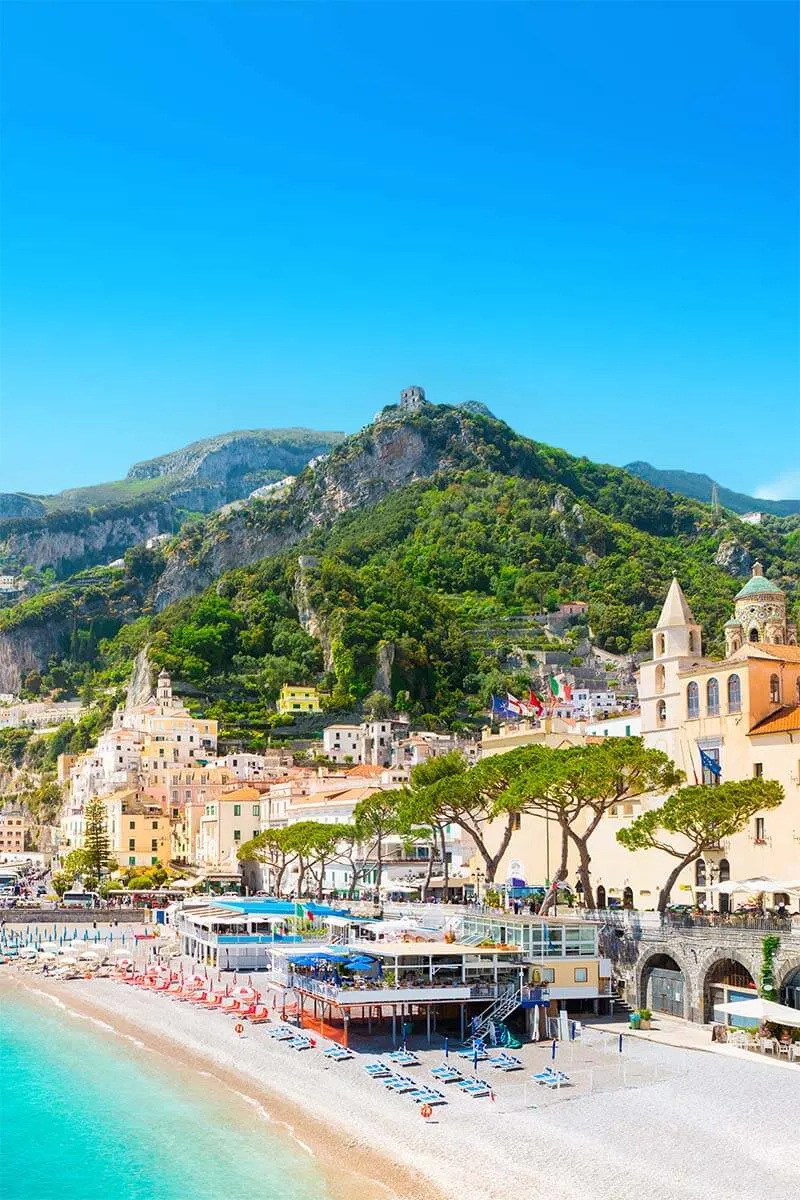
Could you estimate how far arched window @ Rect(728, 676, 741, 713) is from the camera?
44.7 m

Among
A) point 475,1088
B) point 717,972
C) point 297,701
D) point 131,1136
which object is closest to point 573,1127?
point 475,1088

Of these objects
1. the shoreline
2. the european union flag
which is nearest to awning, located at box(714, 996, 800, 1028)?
the shoreline

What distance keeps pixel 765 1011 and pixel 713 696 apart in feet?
48.8

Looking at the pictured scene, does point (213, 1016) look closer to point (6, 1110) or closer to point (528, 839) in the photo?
point (6, 1110)

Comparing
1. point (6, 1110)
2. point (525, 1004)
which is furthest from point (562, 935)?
point (6, 1110)

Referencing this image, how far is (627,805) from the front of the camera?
48.5 m

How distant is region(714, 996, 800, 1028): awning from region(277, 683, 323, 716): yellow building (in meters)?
84.3

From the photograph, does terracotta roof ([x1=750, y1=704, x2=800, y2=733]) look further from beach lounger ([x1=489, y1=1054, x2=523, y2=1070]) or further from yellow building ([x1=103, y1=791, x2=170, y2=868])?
yellow building ([x1=103, y1=791, x2=170, y2=868])

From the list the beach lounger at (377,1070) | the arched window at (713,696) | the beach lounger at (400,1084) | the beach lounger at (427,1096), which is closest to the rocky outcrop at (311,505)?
the arched window at (713,696)

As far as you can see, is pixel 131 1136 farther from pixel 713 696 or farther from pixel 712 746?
pixel 713 696

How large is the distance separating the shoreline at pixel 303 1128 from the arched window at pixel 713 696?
1992cm

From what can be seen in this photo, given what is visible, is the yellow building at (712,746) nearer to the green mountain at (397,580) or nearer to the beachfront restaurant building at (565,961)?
the beachfront restaurant building at (565,961)

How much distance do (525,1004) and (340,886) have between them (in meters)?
37.3

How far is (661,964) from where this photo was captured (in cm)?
3969
